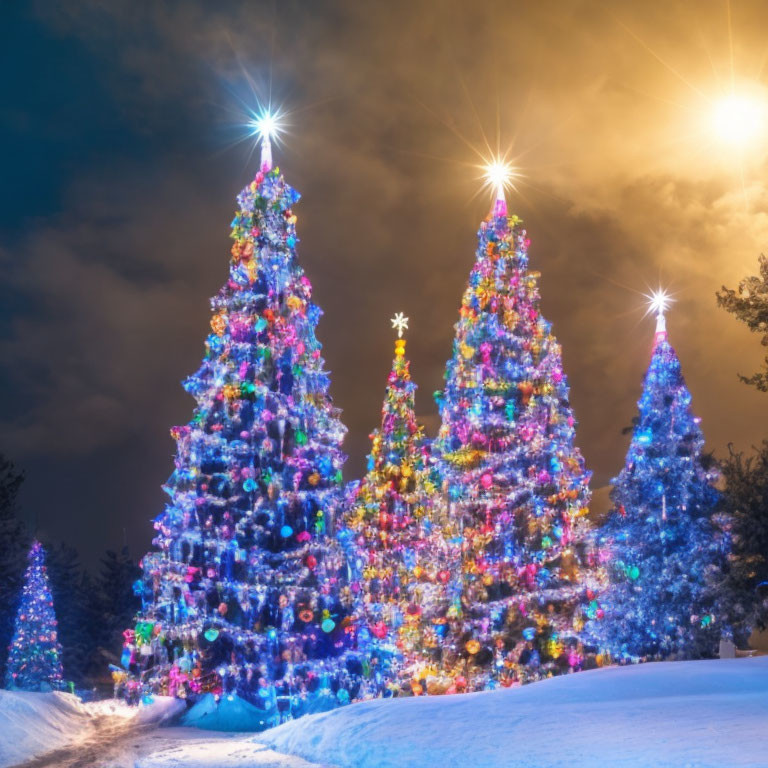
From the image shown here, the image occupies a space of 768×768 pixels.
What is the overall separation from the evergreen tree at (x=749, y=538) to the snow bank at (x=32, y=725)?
15055 mm

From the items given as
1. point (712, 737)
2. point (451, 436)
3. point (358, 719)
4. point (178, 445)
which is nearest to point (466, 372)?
point (451, 436)

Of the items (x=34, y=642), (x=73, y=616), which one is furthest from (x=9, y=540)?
(x=73, y=616)

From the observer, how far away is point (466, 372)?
75.6ft

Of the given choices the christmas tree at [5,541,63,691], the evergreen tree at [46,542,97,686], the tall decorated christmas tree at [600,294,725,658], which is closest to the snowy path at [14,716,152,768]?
the tall decorated christmas tree at [600,294,725,658]

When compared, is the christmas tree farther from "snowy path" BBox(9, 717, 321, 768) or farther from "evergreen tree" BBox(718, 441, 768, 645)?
"evergreen tree" BBox(718, 441, 768, 645)

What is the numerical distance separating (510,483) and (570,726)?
12.0 m

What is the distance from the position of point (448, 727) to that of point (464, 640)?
10.5 meters

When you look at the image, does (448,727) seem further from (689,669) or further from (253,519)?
(253,519)

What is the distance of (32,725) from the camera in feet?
55.9

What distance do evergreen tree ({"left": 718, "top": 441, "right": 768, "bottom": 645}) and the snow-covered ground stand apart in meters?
2.24

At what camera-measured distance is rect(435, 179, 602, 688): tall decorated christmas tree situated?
21031 millimetres

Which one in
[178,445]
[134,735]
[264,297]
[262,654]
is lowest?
[134,735]

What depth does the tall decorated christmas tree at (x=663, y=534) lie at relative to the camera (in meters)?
23.1

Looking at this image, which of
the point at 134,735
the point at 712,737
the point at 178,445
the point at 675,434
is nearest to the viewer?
the point at 712,737
